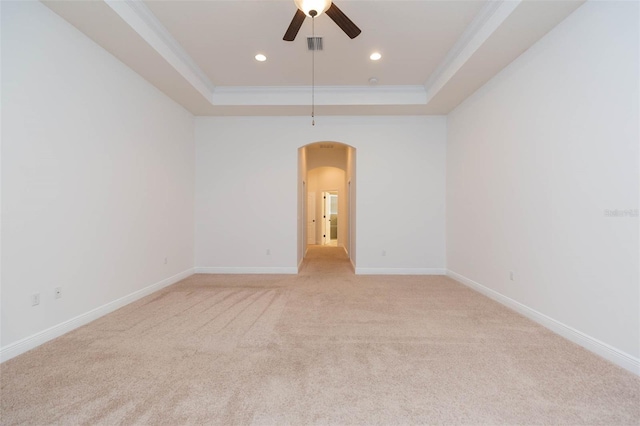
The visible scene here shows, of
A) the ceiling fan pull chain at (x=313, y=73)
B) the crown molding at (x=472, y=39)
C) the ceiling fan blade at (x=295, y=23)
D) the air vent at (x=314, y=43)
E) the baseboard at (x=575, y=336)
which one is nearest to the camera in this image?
the baseboard at (x=575, y=336)

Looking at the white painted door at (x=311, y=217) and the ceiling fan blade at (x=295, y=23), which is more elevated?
the ceiling fan blade at (x=295, y=23)

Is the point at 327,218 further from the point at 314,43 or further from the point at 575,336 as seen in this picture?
the point at 575,336

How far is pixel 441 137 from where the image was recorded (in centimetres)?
490

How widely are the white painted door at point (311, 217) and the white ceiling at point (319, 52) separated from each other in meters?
5.33

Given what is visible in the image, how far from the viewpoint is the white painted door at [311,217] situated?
9875 mm

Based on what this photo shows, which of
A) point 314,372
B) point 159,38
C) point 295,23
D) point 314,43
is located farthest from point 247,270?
point 295,23

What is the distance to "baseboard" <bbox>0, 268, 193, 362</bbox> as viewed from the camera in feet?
6.63

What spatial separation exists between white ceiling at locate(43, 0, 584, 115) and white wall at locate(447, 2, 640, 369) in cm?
39

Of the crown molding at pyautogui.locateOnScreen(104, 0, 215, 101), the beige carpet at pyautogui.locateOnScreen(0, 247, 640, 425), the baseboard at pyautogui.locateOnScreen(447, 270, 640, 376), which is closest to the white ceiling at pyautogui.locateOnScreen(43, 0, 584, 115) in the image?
the crown molding at pyautogui.locateOnScreen(104, 0, 215, 101)

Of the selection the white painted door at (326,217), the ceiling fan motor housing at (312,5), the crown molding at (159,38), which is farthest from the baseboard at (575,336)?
the white painted door at (326,217)

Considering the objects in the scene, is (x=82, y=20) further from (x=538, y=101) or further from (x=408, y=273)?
(x=408, y=273)

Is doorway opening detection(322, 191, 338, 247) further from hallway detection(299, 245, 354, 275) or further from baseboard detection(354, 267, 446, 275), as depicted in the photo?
baseboard detection(354, 267, 446, 275)

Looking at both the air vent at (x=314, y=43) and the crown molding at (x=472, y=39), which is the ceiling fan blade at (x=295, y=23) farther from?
the crown molding at (x=472, y=39)

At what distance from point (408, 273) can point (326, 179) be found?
5773 millimetres
